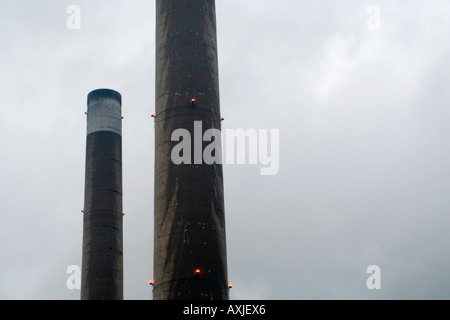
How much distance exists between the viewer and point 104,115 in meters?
46.1

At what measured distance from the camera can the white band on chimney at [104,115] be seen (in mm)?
45844

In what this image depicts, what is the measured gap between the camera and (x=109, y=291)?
41844 millimetres

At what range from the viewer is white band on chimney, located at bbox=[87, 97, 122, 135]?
1805 inches

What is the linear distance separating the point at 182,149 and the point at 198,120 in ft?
4.68

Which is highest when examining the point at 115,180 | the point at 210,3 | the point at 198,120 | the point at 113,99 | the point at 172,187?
the point at 113,99
